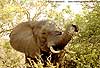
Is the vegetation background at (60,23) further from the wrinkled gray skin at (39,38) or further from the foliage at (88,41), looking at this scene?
the wrinkled gray skin at (39,38)

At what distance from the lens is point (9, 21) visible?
2266 mm

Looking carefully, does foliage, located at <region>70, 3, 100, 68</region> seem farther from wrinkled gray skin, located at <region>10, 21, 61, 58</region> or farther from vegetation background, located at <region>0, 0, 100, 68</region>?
wrinkled gray skin, located at <region>10, 21, 61, 58</region>

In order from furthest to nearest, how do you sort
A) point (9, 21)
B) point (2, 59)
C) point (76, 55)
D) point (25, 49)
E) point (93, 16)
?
point (9, 21), point (2, 59), point (93, 16), point (76, 55), point (25, 49)

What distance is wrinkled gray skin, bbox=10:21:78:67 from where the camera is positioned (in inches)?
41.7

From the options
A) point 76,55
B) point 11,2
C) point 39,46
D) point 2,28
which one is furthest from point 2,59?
point 39,46

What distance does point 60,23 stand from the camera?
1834mm

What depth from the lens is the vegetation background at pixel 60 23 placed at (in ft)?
4.60

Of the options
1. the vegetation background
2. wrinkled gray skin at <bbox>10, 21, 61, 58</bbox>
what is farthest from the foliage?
wrinkled gray skin at <bbox>10, 21, 61, 58</bbox>

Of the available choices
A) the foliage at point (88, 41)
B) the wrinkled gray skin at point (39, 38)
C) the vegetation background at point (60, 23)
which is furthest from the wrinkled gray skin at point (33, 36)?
the foliage at point (88, 41)

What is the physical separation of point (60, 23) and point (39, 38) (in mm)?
683

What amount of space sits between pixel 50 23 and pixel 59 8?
1.24 m

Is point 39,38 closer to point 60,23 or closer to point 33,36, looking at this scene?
point 33,36

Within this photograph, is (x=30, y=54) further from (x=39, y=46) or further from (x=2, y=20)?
(x=2, y=20)

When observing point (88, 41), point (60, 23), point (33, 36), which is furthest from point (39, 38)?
Answer: point (60, 23)
